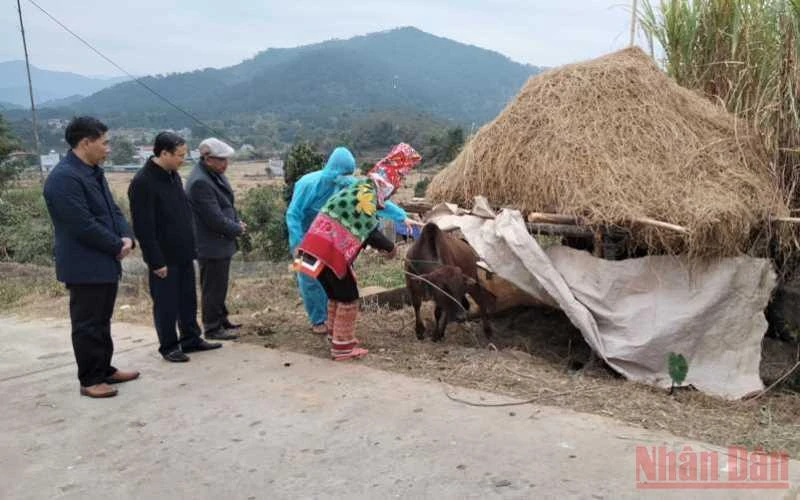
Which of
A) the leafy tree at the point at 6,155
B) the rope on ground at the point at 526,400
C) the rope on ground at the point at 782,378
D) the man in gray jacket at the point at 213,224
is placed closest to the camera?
the rope on ground at the point at 526,400

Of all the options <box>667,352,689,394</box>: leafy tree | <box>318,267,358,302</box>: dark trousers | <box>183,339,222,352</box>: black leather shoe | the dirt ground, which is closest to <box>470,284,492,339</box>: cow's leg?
the dirt ground

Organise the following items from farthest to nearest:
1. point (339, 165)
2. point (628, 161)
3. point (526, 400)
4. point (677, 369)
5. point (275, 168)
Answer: point (275, 168), point (339, 165), point (628, 161), point (677, 369), point (526, 400)

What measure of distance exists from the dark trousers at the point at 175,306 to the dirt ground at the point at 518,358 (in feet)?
1.88

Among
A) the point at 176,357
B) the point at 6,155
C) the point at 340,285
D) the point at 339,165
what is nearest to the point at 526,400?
the point at 340,285

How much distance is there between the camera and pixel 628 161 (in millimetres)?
5258

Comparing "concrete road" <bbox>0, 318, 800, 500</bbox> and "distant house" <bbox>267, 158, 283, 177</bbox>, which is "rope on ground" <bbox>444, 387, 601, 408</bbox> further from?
"distant house" <bbox>267, 158, 283, 177</bbox>

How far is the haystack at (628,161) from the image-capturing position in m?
4.85

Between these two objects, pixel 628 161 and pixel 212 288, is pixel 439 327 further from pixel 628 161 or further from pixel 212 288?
pixel 628 161

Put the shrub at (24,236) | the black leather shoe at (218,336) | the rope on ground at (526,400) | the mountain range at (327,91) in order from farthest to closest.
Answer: the mountain range at (327,91)
the shrub at (24,236)
the black leather shoe at (218,336)
the rope on ground at (526,400)

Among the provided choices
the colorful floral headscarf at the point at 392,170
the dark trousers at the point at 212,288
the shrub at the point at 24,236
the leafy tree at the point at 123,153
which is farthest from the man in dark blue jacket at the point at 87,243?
the leafy tree at the point at 123,153

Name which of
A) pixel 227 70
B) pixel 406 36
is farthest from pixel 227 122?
pixel 406 36

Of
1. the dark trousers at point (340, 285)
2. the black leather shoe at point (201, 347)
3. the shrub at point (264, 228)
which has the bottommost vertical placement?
the shrub at point (264, 228)

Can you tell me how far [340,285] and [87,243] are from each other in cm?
172

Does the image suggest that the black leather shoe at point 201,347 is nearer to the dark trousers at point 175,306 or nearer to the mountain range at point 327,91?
the dark trousers at point 175,306
